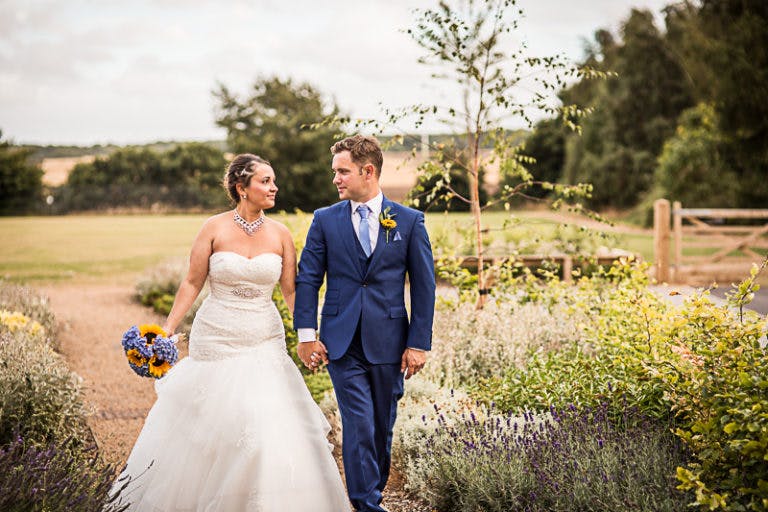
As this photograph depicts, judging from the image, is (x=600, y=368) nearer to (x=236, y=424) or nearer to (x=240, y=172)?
(x=236, y=424)

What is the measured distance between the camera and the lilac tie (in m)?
4.07

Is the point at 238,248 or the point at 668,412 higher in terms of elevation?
the point at 238,248

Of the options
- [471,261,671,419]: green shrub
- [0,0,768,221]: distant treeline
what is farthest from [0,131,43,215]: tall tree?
[471,261,671,419]: green shrub

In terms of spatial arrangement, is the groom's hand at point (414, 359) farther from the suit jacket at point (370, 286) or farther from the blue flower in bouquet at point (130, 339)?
the blue flower in bouquet at point (130, 339)

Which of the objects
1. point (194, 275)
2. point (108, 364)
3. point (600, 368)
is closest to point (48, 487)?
point (194, 275)

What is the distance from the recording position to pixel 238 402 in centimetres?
409

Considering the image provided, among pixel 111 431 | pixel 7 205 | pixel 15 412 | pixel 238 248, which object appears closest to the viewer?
pixel 238 248

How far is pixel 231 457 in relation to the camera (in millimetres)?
4012

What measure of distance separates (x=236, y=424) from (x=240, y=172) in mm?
1397

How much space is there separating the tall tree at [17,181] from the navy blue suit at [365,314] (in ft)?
86.3

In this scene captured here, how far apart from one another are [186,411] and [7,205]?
92.6 ft

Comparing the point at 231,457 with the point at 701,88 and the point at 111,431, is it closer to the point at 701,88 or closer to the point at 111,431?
the point at 111,431

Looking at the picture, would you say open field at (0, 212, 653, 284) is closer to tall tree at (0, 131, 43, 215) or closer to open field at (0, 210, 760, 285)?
open field at (0, 210, 760, 285)

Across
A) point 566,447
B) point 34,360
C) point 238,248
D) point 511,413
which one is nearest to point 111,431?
point 34,360
